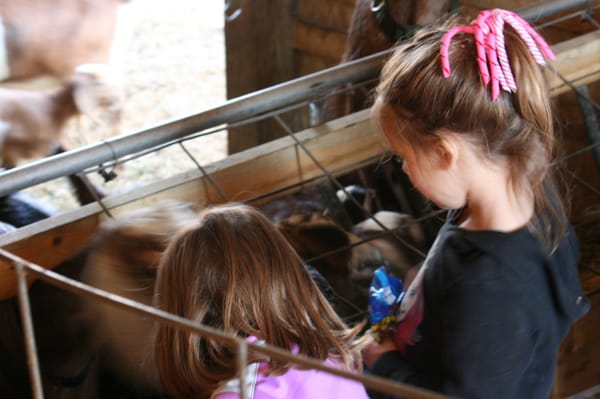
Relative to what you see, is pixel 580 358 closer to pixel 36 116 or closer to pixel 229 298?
pixel 229 298

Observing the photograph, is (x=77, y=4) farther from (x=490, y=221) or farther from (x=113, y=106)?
(x=490, y=221)

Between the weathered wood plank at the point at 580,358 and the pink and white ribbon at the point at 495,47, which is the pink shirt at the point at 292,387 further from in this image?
the weathered wood plank at the point at 580,358

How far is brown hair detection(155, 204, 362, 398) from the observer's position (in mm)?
1059

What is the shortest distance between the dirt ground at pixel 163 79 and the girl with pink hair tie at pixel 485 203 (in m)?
2.80

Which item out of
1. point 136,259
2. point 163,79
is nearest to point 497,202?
point 136,259

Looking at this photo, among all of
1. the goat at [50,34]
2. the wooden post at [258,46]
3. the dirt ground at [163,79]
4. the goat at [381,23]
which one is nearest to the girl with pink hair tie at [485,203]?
the goat at [381,23]

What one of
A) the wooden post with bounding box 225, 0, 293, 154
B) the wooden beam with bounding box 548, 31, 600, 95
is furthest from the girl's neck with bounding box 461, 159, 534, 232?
the wooden post with bounding box 225, 0, 293, 154

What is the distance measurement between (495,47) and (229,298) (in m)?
0.49

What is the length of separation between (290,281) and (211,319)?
4.9 inches

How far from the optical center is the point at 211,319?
42.4 inches

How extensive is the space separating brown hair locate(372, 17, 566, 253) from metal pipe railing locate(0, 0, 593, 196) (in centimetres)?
44

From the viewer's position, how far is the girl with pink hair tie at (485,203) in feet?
3.29

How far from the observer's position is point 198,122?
1439 millimetres

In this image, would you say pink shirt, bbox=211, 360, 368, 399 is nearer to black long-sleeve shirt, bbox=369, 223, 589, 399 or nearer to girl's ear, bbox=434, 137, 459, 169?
black long-sleeve shirt, bbox=369, 223, 589, 399
